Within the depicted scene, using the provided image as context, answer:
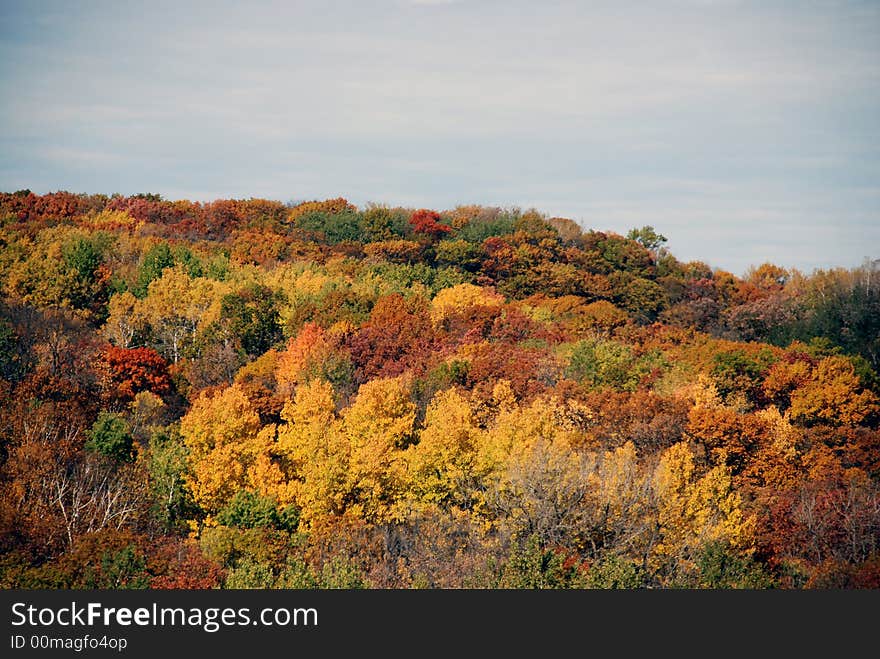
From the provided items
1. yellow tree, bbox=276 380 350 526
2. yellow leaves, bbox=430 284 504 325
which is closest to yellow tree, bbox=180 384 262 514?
yellow tree, bbox=276 380 350 526

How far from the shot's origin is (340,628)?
113 feet

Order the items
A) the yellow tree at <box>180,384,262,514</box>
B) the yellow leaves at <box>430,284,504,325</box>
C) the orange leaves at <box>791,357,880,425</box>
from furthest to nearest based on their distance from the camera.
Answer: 1. the yellow leaves at <box>430,284,504,325</box>
2. the orange leaves at <box>791,357,880,425</box>
3. the yellow tree at <box>180,384,262,514</box>

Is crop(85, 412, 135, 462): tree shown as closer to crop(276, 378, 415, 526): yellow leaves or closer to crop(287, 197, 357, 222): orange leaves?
crop(276, 378, 415, 526): yellow leaves

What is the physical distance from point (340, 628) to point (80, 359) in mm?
38123

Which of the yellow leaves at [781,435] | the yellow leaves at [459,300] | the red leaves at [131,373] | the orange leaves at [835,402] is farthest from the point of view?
the yellow leaves at [459,300]

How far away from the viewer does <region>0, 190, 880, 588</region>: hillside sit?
44188 millimetres

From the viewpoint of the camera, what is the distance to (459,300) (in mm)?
96688

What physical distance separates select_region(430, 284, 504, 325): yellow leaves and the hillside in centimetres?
36

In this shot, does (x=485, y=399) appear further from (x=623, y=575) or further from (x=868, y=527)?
(x=623, y=575)

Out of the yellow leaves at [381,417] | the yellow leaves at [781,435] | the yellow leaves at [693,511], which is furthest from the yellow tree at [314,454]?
the yellow leaves at [781,435]

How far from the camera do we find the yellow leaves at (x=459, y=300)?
9162 cm

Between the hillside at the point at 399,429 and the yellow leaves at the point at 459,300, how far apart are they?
1.17ft

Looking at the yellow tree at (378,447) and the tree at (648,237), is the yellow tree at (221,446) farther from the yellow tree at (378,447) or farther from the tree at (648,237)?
the tree at (648,237)

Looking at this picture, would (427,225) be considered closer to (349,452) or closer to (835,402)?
(835,402)
